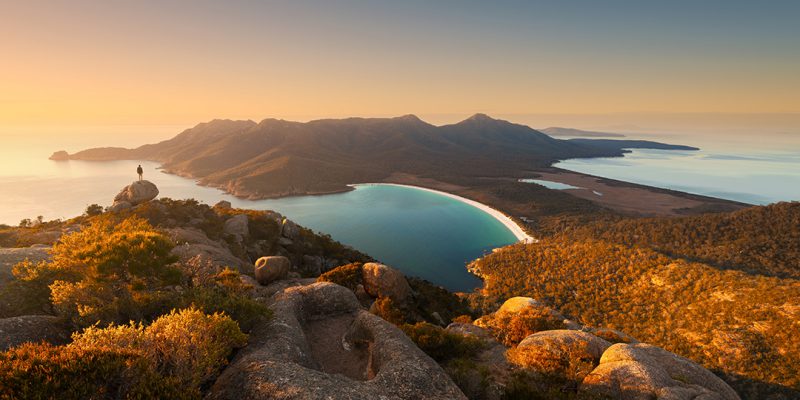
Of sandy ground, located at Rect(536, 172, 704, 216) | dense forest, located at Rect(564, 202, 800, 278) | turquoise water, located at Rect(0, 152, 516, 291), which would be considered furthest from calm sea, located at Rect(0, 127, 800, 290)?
sandy ground, located at Rect(536, 172, 704, 216)

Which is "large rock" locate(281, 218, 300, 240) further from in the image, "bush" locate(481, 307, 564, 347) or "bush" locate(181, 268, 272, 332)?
"bush" locate(481, 307, 564, 347)

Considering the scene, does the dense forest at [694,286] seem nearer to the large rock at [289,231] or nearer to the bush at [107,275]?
the large rock at [289,231]

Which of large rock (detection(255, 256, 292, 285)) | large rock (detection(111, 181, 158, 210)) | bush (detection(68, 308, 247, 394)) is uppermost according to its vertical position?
large rock (detection(111, 181, 158, 210))

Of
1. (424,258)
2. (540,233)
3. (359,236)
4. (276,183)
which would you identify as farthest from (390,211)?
(276,183)

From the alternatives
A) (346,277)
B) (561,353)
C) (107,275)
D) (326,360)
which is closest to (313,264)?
(346,277)

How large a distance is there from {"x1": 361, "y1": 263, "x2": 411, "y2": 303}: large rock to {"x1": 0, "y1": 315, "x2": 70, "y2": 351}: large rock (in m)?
19.7

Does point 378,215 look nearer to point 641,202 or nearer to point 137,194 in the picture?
point 137,194

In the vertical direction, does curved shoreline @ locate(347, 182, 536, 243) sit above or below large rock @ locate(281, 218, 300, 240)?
below

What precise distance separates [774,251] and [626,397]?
7349 centimetres

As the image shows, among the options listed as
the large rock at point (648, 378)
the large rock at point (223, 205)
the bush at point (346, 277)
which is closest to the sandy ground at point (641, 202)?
the large rock at point (648, 378)

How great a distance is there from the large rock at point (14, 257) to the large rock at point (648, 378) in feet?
113

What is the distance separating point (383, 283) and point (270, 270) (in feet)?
34.9

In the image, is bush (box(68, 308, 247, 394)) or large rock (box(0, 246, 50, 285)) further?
large rock (box(0, 246, 50, 285))

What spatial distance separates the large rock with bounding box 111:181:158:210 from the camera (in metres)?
43.0
